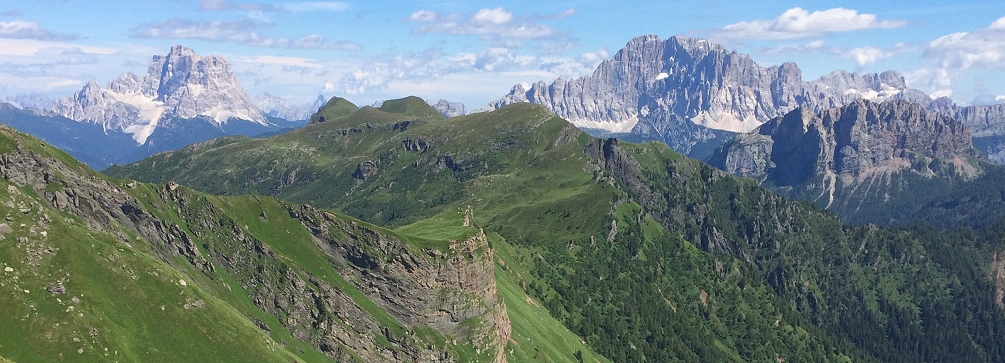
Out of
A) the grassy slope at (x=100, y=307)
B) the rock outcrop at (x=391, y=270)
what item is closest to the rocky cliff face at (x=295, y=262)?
the rock outcrop at (x=391, y=270)

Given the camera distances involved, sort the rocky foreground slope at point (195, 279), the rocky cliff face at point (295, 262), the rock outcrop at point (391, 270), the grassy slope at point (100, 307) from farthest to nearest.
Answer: the rock outcrop at point (391, 270) < the rocky cliff face at point (295, 262) < the rocky foreground slope at point (195, 279) < the grassy slope at point (100, 307)

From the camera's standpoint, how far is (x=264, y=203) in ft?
624

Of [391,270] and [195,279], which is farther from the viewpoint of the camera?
[391,270]

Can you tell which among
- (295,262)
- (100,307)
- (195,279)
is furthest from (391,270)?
(100,307)

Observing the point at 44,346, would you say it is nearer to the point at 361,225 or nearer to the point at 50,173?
the point at 50,173

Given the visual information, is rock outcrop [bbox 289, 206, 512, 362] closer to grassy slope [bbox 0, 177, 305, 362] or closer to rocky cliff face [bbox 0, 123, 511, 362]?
rocky cliff face [bbox 0, 123, 511, 362]

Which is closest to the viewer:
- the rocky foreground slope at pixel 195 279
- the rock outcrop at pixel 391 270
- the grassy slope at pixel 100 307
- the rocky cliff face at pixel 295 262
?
the grassy slope at pixel 100 307

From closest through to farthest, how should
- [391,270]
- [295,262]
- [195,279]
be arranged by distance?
[195,279], [295,262], [391,270]

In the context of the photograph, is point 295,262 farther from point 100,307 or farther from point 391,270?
point 100,307

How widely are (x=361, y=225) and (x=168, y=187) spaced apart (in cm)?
4410

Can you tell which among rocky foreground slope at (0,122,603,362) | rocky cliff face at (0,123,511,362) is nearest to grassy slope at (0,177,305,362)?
rocky foreground slope at (0,122,603,362)

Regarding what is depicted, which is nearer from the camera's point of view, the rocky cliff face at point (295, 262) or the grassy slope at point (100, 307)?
the grassy slope at point (100, 307)

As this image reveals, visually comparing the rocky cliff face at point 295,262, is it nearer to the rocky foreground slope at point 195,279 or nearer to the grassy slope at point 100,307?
the rocky foreground slope at point 195,279

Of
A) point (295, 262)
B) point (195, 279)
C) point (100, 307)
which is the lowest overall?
point (295, 262)
